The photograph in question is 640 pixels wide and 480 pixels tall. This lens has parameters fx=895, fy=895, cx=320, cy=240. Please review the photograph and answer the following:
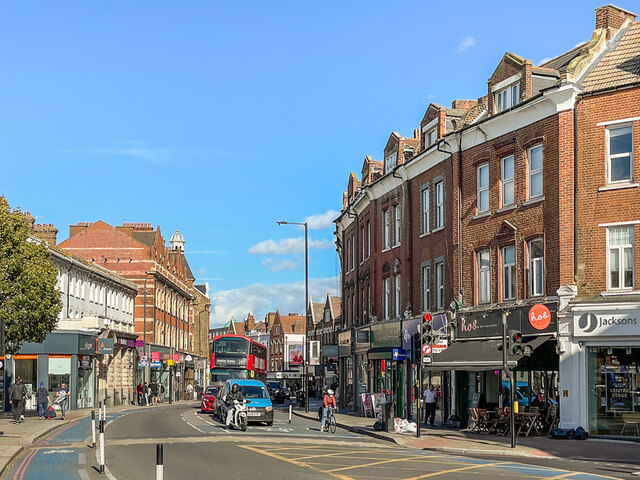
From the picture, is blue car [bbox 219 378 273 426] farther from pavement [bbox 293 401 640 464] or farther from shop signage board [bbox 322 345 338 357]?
shop signage board [bbox 322 345 338 357]

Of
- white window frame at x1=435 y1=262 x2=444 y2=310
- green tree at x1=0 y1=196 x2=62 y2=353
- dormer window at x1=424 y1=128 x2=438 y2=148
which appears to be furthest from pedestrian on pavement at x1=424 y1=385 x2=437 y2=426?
green tree at x1=0 y1=196 x2=62 y2=353

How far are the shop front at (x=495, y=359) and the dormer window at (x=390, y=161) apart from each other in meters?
11.9

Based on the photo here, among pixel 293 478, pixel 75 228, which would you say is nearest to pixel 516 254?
pixel 293 478

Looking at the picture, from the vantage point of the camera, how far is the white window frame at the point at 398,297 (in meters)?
41.6

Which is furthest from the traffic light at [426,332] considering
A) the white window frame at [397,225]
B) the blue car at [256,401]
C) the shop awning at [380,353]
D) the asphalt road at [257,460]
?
the white window frame at [397,225]

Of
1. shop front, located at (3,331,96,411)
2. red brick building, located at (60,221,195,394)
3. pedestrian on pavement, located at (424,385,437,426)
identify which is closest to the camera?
pedestrian on pavement, located at (424,385,437,426)

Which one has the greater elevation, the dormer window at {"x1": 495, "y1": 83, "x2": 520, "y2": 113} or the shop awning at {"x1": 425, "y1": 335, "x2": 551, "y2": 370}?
the dormer window at {"x1": 495, "y1": 83, "x2": 520, "y2": 113}

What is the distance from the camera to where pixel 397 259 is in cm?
4178

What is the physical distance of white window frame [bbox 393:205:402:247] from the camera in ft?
137

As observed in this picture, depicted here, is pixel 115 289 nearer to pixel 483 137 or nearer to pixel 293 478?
pixel 483 137

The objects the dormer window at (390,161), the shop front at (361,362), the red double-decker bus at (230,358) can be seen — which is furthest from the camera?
the red double-decker bus at (230,358)

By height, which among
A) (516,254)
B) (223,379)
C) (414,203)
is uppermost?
(414,203)

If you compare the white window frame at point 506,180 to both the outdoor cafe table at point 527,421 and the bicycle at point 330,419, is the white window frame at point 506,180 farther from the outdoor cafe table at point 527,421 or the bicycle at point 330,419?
the bicycle at point 330,419

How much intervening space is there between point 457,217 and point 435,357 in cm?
547
